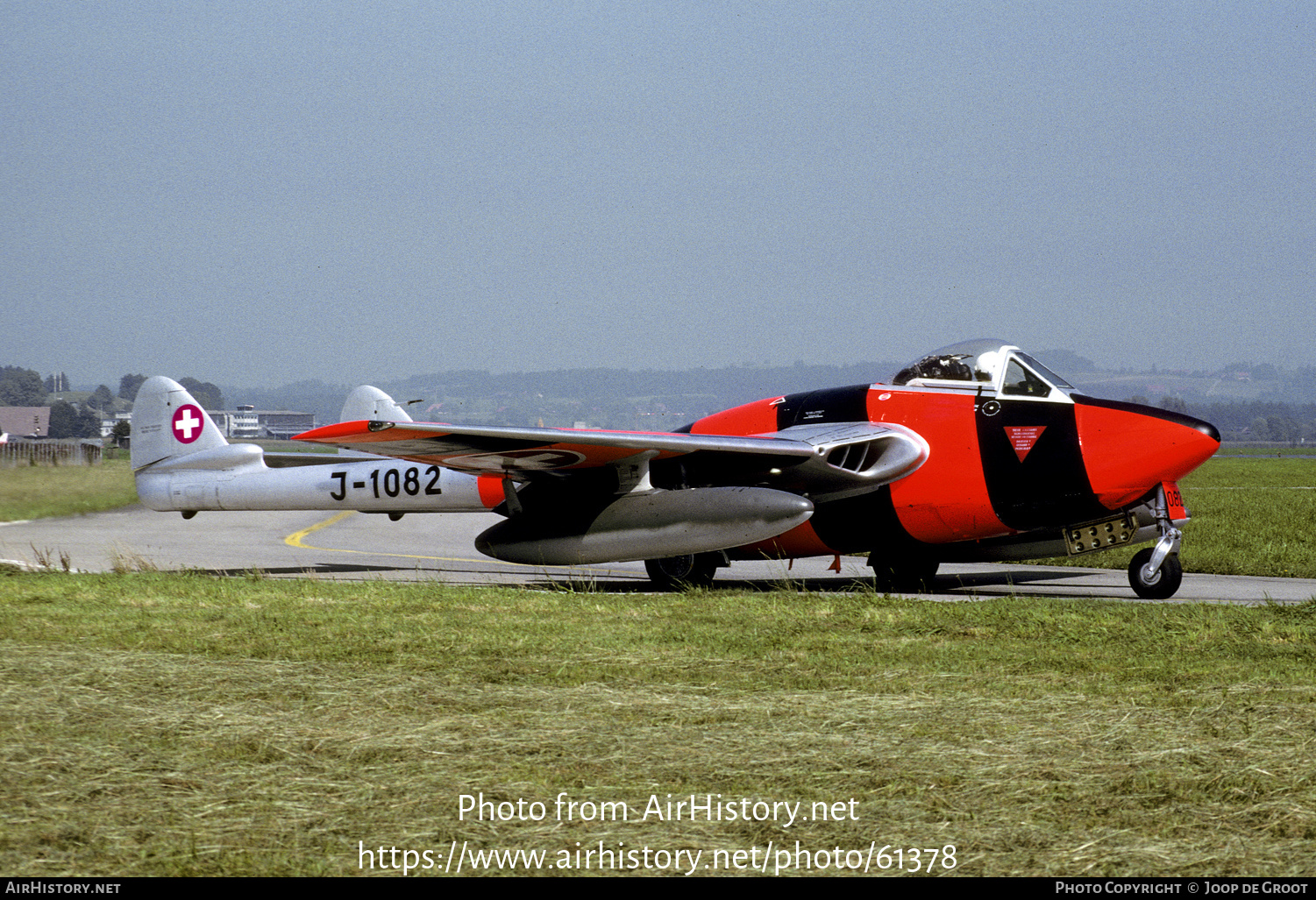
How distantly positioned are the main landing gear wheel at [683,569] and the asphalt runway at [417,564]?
0.43 meters

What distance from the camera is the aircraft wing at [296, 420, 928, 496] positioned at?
12180 millimetres

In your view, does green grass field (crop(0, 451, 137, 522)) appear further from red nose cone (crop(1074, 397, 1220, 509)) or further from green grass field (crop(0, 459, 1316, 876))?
red nose cone (crop(1074, 397, 1220, 509))

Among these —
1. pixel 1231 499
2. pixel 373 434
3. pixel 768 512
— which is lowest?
pixel 1231 499

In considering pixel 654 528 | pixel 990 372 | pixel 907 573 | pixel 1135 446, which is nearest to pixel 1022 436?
pixel 990 372

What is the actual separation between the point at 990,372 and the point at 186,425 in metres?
11.5

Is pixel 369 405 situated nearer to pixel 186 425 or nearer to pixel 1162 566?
pixel 186 425

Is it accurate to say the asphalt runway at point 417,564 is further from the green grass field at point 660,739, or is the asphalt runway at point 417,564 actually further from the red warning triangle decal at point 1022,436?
the green grass field at point 660,739

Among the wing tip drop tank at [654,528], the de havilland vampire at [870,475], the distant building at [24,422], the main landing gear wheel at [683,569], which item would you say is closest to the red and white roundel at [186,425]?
the de havilland vampire at [870,475]

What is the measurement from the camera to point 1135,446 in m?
11.7

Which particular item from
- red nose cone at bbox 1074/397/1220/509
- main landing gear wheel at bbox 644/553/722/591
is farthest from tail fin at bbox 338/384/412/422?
red nose cone at bbox 1074/397/1220/509
